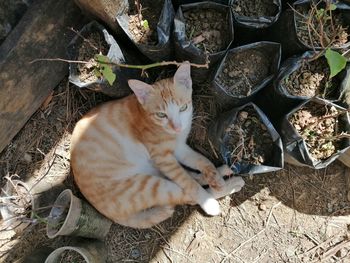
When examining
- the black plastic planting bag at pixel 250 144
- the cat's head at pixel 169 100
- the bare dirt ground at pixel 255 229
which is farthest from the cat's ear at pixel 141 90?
the bare dirt ground at pixel 255 229

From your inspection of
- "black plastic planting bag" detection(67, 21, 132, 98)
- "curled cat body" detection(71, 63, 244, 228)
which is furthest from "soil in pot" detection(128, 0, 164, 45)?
"curled cat body" detection(71, 63, 244, 228)

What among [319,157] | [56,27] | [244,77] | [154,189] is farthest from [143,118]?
[319,157]

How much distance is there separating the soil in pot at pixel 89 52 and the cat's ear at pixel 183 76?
48cm

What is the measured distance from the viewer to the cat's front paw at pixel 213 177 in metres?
2.55

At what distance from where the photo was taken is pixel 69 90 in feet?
9.25

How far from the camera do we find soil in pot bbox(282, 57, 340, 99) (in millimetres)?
2271

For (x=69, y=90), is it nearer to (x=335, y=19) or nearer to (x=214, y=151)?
(x=214, y=151)

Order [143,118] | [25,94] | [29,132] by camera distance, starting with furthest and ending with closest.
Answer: [29,132], [25,94], [143,118]

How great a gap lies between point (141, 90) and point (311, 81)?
0.92 meters

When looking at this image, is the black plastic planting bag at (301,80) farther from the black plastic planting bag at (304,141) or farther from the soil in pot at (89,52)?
the soil in pot at (89,52)

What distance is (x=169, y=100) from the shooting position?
7.67 feet

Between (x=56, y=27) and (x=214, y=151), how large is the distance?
1.25 meters

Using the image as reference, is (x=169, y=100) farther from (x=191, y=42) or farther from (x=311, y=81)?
(x=311, y=81)

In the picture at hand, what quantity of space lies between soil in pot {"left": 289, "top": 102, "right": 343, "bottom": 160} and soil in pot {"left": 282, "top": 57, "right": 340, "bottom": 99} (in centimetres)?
8
